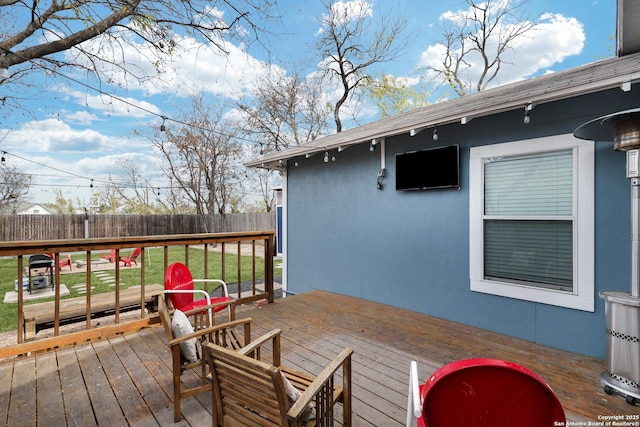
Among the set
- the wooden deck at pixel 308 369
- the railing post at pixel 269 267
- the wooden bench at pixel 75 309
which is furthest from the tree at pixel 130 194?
the wooden deck at pixel 308 369

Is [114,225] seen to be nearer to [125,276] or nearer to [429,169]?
[125,276]

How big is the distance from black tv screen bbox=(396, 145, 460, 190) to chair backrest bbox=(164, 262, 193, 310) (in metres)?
2.95

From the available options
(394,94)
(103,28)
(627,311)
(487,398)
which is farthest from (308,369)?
(394,94)

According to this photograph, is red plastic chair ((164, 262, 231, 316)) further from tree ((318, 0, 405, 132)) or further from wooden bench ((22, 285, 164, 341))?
tree ((318, 0, 405, 132))

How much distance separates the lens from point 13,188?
15594 millimetres

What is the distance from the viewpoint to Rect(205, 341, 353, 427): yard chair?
49.7 inches

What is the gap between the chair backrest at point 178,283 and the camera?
3.01 m

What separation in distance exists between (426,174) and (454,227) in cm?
76

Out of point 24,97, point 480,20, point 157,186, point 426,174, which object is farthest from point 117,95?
point 157,186

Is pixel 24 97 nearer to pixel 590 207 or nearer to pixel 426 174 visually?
pixel 426 174

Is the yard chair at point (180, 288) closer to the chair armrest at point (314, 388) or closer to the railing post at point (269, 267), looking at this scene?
the railing post at point (269, 267)

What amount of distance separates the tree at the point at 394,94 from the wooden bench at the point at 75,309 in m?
12.6

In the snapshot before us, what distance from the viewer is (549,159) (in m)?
3.09

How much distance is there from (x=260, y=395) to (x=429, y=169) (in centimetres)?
339
